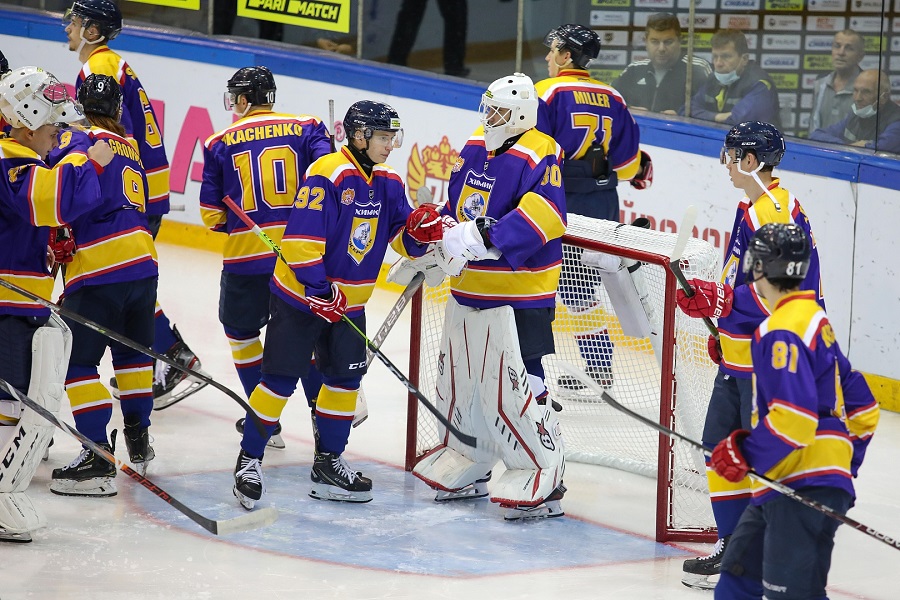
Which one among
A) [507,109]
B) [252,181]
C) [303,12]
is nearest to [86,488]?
[252,181]

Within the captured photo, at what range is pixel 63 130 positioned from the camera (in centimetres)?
454

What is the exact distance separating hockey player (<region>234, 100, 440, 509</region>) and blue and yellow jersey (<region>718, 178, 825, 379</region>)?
104 cm

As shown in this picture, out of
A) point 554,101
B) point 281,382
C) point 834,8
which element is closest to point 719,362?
point 281,382

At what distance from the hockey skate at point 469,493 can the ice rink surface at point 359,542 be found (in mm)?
39

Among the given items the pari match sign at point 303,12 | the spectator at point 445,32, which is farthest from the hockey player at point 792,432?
the pari match sign at point 303,12

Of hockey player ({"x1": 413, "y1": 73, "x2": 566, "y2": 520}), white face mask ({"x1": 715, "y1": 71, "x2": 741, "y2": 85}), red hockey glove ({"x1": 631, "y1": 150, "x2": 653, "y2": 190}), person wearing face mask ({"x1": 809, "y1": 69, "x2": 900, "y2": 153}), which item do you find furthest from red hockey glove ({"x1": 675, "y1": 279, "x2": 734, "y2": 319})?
white face mask ({"x1": 715, "y1": 71, "x2": 741, "y2": 85})

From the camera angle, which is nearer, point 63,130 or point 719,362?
point 719,362

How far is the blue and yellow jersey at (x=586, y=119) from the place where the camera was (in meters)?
5.99

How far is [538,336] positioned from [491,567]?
2.72 feet

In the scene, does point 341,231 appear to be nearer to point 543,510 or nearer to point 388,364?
point 388,364

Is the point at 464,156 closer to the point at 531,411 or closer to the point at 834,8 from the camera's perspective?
the point at 531,411

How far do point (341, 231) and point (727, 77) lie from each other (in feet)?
9.66

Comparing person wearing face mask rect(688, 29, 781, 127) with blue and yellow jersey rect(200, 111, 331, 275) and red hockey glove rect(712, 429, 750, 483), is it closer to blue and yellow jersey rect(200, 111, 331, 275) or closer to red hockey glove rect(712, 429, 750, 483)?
blue and yellow jersey rect(200, 111, 331, 275)

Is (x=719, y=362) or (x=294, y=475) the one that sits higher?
(x=719, y=362)
